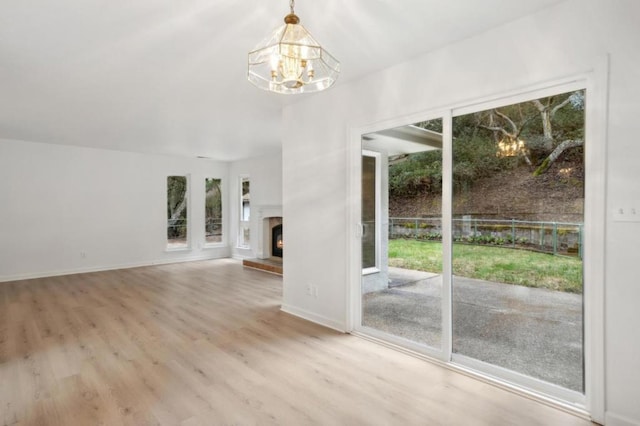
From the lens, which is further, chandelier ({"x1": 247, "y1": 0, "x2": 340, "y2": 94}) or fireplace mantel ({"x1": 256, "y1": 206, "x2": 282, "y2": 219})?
fireplace mantel ({"x1": 256, "y1": 206, "x2": 282, "y2": 219})

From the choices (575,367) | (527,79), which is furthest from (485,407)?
(527,79)

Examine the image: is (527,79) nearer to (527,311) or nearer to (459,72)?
(459,72)

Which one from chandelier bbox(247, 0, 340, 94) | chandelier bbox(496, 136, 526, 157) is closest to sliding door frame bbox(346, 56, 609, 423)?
chandelier bbox(496, 136, 526, 157)

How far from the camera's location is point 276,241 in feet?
26.0

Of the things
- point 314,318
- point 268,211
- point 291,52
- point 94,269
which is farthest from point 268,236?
point 291,52

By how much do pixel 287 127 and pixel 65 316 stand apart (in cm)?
349

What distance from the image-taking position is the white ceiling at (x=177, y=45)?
2.24 m

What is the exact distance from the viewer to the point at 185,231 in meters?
8.42

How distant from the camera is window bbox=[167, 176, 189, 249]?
26.7 ft

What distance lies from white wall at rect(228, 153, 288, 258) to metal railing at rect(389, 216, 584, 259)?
490 cm

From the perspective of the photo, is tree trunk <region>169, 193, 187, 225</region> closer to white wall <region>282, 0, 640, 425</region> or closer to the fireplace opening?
the fireplace opening

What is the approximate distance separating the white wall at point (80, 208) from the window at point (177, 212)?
177 mm

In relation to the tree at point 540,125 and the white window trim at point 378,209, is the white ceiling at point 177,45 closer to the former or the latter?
the tree at point 540,125

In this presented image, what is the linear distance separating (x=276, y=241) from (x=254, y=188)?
145 cm
